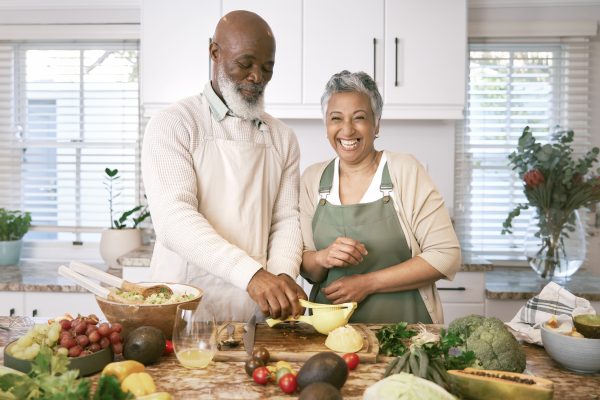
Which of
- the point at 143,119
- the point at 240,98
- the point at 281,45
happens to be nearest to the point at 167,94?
the point at 143,119

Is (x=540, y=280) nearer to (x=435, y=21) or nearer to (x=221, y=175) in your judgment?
(x=435, y=21)

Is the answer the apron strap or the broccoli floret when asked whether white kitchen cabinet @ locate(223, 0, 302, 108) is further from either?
the broccoli floret

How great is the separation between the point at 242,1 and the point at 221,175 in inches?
67.5

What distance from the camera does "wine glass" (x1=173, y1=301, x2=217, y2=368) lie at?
51.4 inches

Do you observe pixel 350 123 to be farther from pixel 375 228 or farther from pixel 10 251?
pixel 10 251

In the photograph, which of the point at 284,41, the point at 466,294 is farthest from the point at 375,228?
the point at 284,41

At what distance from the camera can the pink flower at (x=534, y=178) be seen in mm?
3223

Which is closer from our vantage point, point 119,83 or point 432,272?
point 432,272

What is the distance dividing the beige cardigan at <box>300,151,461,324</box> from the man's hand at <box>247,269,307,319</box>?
1.91ft

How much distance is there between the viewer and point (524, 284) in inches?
128

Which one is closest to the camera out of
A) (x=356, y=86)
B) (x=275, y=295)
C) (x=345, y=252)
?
(x=275, y=295)

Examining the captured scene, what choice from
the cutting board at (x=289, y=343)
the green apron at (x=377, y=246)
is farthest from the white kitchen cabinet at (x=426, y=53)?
the cutting board at (x=289, y=343)

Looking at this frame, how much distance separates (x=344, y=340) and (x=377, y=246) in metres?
→ 0.64

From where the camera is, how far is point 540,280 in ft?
10.9
